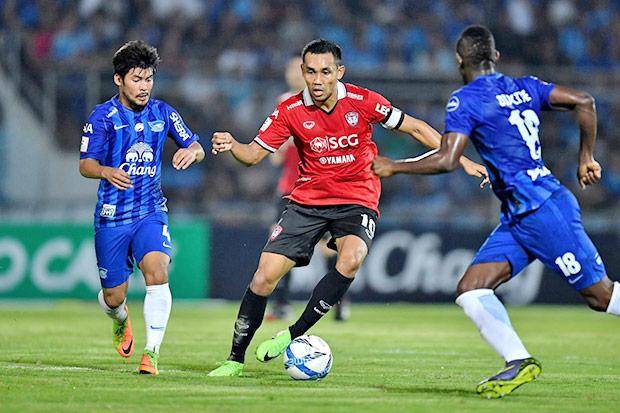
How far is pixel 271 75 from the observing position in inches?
731

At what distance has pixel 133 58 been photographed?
9102mm

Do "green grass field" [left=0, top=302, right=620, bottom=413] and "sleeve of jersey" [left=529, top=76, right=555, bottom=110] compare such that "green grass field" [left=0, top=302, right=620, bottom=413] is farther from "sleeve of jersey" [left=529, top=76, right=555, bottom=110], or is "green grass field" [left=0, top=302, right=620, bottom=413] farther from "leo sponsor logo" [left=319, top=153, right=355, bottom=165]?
"sleeve of jersey" [left=529, top=76, right=555, bottom=110]

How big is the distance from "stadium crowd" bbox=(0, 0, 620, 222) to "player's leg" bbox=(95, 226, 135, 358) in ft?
26.3

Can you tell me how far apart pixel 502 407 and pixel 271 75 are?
12.0 m

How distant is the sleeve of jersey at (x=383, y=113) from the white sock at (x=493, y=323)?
82.9 inches

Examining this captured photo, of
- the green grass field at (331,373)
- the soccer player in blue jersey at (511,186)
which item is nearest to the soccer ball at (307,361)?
the green grass field at (331,373)

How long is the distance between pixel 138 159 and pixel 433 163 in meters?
2.72

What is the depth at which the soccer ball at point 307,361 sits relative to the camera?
28.1 feet

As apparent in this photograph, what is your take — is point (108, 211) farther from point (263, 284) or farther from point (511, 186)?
point (511, 186)

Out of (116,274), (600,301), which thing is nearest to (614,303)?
(600,301)

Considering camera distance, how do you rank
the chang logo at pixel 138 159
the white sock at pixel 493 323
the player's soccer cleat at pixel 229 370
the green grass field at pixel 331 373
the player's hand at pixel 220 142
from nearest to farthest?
the green grass field at pixel 331 373
the white sock at pixel 493 323
the player's hand at pixel 220 142
the player's soccer cleat at pixel 229 370
the chang logo at pixel 138 159

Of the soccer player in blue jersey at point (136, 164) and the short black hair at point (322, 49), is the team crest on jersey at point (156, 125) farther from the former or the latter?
the short black hair at point (322, 49)

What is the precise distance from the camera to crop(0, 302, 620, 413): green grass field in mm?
7160

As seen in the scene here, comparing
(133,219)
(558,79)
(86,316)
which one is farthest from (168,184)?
(133,219)
